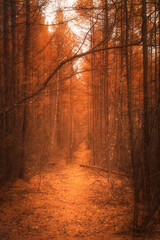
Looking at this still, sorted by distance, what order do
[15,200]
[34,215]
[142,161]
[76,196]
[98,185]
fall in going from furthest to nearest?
[98,185], [76,196], [15,200], [34,215], [142,161]

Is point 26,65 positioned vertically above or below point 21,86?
above

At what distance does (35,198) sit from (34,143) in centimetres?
207

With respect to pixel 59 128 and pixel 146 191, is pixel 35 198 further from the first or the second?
pixel 59 128

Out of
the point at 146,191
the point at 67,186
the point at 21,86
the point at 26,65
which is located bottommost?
the point at 67,186

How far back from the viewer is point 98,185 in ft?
21.6

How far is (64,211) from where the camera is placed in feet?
15.6

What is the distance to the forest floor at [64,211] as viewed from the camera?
→ 3.61 m

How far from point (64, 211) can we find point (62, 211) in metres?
0.05

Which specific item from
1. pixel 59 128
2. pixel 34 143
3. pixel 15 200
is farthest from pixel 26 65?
pixel 59 128

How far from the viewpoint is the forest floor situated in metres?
3.61

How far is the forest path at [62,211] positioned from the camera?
3.64 m

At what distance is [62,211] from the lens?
475 cm

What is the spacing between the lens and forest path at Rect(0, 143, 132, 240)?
3641 millimetres

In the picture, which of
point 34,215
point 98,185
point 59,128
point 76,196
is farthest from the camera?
point 59,128
